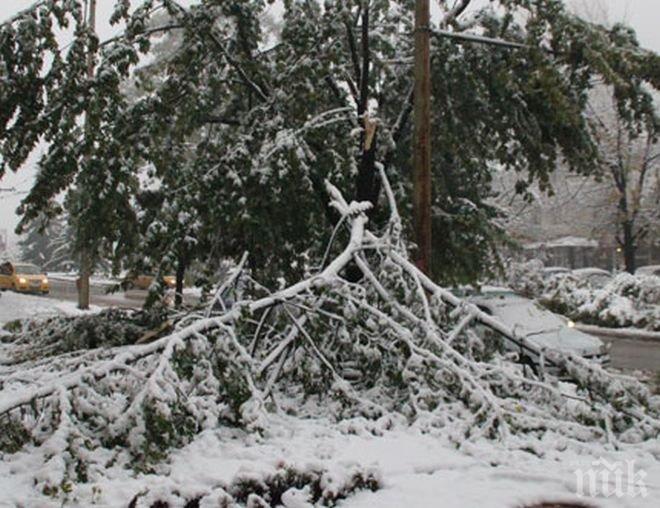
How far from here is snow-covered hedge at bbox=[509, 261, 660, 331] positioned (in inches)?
722

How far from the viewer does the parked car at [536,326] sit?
9.45 metres

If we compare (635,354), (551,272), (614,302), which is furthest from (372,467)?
(551,272)

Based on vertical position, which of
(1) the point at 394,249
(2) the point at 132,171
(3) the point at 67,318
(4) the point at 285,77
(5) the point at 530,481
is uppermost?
(4) the point at 285,77

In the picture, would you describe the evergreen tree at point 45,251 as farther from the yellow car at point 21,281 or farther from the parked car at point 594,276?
the parked car at point 594,276

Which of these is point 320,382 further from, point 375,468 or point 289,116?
point 289,116

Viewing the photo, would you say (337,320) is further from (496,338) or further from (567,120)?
(567,120)

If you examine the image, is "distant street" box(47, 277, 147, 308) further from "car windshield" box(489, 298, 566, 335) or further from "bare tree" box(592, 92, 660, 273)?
"bare tree" box(592, 92, 660, 273)

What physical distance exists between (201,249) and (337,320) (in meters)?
2.78

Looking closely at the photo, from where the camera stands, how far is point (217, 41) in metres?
8.94

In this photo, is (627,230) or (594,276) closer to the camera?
(627,230)

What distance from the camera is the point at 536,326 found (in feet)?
33.8

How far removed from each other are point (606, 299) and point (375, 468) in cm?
1692

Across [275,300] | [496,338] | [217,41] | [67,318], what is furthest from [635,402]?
[67,318]

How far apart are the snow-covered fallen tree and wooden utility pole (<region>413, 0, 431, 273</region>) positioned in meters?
0.29
